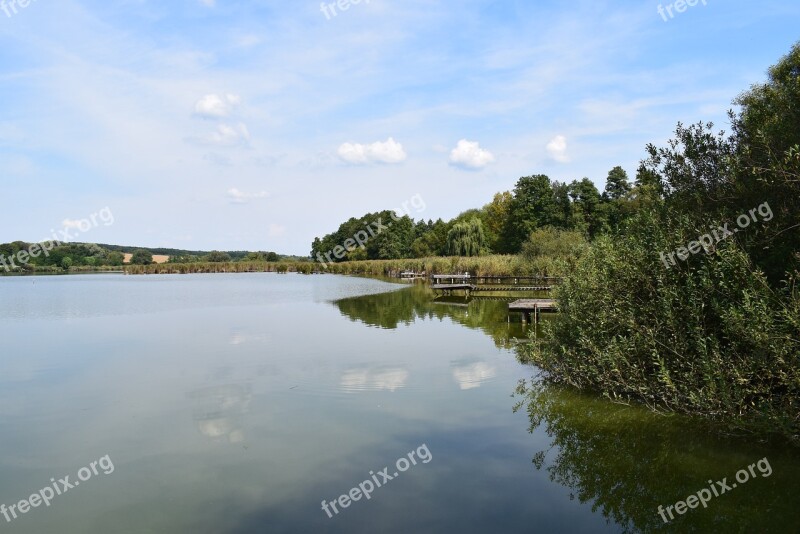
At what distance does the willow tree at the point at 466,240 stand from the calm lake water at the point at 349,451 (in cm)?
4797

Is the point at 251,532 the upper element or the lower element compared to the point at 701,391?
lower

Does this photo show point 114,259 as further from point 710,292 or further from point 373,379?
point 710,292

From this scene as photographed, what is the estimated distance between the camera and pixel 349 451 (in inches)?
318

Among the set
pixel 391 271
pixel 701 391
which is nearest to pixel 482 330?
pixel 701 391

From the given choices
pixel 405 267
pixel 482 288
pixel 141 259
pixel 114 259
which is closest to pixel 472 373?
pixel 482 288

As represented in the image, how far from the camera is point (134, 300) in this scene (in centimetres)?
3500

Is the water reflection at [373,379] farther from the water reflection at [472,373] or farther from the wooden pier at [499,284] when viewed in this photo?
the wooden pier at [499,284]

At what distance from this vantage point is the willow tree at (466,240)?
63.2 m

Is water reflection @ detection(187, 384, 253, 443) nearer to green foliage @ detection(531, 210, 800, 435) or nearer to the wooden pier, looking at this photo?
green foliage @ detection(531, 210, 800, 435)

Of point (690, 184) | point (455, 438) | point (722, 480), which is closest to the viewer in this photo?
point (722, 480)

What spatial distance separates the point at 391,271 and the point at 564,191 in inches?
935

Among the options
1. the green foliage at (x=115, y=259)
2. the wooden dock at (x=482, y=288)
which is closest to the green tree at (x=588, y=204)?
the wooden dock at (x=482, y=288)

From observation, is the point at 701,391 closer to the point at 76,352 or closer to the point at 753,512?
the point at 753,512

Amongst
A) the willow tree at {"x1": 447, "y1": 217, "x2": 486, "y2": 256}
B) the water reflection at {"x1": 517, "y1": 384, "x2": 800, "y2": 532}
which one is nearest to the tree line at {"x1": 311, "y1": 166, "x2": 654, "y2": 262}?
the willow tree at {"x1": 447, "y1": 217, "x2": 486, "y2": 256}
